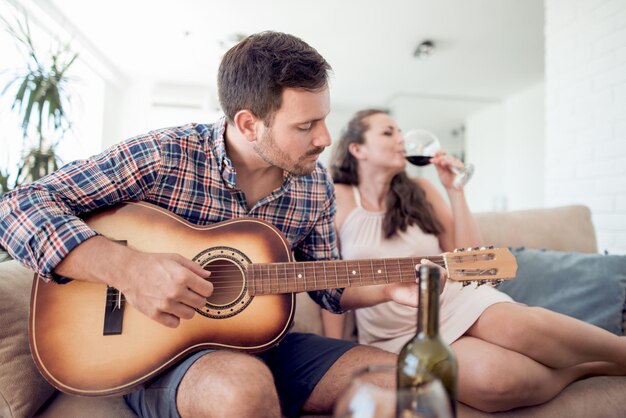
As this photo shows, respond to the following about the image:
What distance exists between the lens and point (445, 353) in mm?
530

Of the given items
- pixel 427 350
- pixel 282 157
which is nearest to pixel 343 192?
pixel 282 157

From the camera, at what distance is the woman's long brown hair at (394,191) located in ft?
5.93

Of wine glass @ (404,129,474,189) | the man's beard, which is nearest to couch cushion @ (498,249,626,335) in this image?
wine glass @ (404,129,474,189)

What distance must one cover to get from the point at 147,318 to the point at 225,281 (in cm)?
19

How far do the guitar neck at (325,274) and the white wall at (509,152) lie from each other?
211 inches

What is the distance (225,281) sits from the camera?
102 centimetres

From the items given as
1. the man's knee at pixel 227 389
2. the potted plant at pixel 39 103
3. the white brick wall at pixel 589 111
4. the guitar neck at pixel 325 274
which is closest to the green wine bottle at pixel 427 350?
the man's knee at pixel 227 389

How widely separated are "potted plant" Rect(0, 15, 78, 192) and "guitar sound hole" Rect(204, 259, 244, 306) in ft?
7.94

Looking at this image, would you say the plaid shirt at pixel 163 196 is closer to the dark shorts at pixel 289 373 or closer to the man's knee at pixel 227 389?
the dark shorts at pixel 289 373

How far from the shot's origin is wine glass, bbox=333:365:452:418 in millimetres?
379

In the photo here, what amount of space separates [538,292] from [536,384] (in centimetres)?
61

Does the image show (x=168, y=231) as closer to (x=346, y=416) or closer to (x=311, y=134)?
(x=311, y=134)

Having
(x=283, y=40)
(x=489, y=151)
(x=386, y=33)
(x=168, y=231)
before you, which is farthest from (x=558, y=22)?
(x=489, y=151)

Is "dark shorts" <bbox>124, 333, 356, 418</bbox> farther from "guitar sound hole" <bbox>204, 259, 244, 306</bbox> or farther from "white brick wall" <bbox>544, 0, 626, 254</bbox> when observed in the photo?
"white brick wall" <bbox>544, 0, 626, 254</bbox>
